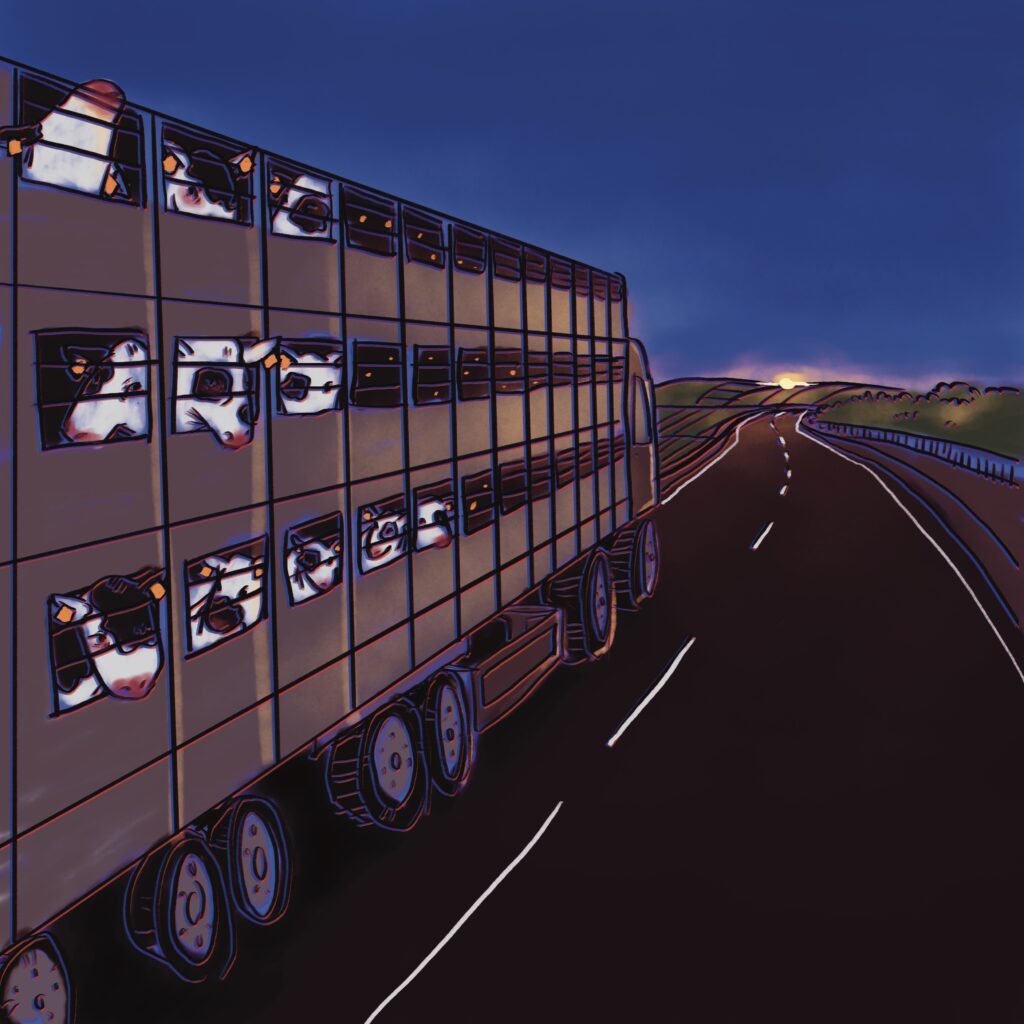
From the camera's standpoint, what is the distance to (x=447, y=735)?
24.9ft

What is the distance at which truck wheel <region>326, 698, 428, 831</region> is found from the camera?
636 centimetres

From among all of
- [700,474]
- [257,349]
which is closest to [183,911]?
[257,349]

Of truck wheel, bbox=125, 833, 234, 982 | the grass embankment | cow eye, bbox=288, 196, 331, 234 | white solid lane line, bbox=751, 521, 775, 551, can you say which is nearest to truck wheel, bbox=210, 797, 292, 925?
truck wheel, bbox=125, 833, 234, 982

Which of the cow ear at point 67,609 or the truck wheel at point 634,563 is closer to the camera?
the cow ear at point 67,609

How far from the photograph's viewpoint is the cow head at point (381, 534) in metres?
5.91

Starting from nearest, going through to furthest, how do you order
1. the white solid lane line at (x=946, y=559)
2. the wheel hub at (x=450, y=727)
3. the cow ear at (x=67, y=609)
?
the cow ear at (x=67, y=609)
the wheel hub at (x=450, y=727)
the white solid lane line at (x=946, y=559)

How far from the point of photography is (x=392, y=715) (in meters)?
6.73

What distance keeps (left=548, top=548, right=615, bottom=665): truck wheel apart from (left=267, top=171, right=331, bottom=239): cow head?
5991mm

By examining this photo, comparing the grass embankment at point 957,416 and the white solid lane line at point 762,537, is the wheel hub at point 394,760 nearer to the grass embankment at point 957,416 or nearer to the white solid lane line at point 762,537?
the white solid lane line at point 762,537

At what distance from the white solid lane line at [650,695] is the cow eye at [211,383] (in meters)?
5.58

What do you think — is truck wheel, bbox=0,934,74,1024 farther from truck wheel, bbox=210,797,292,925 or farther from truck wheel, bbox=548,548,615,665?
truck wheel, bbox=548,548,615,665

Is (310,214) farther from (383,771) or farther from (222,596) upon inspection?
(383,771)

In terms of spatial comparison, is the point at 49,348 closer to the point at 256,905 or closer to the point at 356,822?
the point at 256,905

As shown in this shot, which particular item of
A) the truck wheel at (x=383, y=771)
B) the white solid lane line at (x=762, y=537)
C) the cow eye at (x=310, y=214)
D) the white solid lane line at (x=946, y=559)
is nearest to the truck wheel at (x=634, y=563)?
the white solid lane line at (x=762, y=537)
